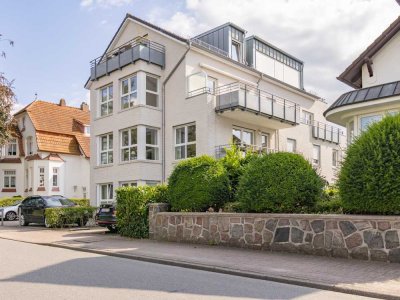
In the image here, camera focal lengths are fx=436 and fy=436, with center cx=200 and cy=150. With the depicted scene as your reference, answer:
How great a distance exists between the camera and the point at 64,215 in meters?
19.6

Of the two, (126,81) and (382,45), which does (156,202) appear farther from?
(126,81)

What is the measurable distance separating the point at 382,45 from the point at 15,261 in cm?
1412

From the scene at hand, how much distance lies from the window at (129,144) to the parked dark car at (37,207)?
4.56m

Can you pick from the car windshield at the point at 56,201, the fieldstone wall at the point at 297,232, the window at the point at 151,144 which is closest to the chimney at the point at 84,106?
the window at the point at 151,144

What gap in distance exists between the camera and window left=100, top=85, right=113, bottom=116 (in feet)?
89.7

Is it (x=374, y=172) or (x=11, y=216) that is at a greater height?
(x=374, y=172)

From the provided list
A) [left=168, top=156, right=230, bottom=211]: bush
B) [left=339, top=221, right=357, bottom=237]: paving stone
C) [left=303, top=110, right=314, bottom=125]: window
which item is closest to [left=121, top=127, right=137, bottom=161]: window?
[left=168, top=156, right=230, bottom=211]: bush

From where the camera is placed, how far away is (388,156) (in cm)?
919

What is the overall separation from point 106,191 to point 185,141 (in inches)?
262

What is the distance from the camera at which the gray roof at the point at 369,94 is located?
13964 mm

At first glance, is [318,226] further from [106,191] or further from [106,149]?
[106,149]

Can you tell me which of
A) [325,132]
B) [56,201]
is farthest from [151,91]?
[325,132]

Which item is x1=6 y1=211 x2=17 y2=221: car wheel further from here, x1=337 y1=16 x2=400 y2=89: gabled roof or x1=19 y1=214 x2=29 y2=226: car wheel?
x1=337 y1=16 x2=400 y2=89: gabled roof

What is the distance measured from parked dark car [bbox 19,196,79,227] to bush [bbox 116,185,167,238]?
7428 millimetres
